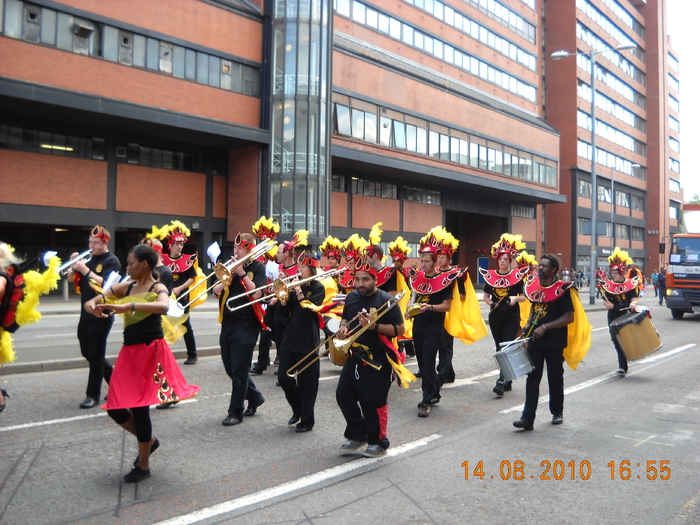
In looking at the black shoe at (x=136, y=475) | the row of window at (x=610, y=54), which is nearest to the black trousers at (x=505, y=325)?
the black shoe at (x=136, y=475)

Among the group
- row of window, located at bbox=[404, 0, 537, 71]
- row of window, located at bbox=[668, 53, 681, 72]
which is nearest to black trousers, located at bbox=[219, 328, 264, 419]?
row of window, located at bbox=[404, 0, 537, 71]

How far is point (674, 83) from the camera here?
274 ft

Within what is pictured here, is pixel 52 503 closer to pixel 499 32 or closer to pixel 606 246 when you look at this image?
pixel 499 32

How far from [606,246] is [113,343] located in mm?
60423

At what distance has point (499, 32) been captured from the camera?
50.6 m

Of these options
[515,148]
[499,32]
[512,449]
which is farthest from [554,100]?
[512,449]

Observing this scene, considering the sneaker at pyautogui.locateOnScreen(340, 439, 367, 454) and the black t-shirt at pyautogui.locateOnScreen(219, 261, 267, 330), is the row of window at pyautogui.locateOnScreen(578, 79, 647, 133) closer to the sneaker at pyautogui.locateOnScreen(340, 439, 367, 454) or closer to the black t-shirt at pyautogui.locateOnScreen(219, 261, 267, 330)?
the black t-shirt at pyautogui.locateOnScreen(219, 261, 267, 330)

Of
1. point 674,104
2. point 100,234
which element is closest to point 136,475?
point 100,234

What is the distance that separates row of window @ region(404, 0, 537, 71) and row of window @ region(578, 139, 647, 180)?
10489 millimetres

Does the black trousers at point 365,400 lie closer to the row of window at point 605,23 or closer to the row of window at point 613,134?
the row of window at point 613,134

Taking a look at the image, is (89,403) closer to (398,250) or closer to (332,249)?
(332,249)

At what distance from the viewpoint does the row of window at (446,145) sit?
3409 centimetres

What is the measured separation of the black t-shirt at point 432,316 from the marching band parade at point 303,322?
0.04 ft

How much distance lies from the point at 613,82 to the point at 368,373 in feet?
233
